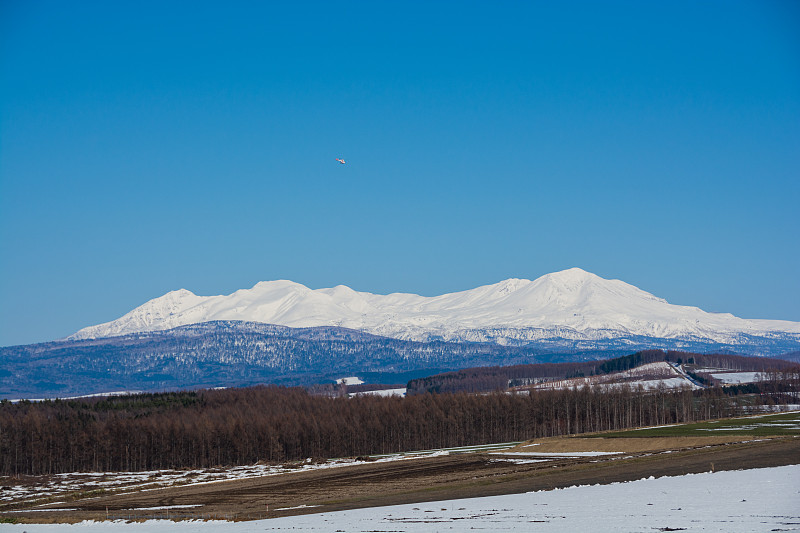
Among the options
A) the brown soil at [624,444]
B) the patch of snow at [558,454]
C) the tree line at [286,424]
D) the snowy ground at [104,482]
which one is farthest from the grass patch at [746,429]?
the tree line at [286,424]

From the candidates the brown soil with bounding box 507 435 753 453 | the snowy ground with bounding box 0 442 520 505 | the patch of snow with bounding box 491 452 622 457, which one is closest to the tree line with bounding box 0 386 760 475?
the snowy ground with bounding box 0 442 520 505

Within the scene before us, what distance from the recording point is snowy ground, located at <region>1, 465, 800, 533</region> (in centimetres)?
3816

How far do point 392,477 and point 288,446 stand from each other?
208ft

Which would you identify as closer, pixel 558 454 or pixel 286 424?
pixel 558 454

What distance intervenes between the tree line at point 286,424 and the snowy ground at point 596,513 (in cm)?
7893

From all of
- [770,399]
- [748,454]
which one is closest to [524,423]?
[770,399]

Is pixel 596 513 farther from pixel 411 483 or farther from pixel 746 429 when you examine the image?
pixel 746 429

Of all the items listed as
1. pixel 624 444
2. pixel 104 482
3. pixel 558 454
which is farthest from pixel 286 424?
pixel 624 444

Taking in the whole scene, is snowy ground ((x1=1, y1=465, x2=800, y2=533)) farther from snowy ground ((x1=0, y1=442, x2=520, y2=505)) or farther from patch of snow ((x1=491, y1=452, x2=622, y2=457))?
patch of snow ((x1=491, y1=452, x2=622, y2=457))

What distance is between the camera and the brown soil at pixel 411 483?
57219 millimetres

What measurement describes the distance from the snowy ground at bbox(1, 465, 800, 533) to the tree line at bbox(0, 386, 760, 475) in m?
78.9

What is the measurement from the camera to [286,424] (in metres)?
138

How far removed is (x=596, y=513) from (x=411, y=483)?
27233mm

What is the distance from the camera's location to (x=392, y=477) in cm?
7362
